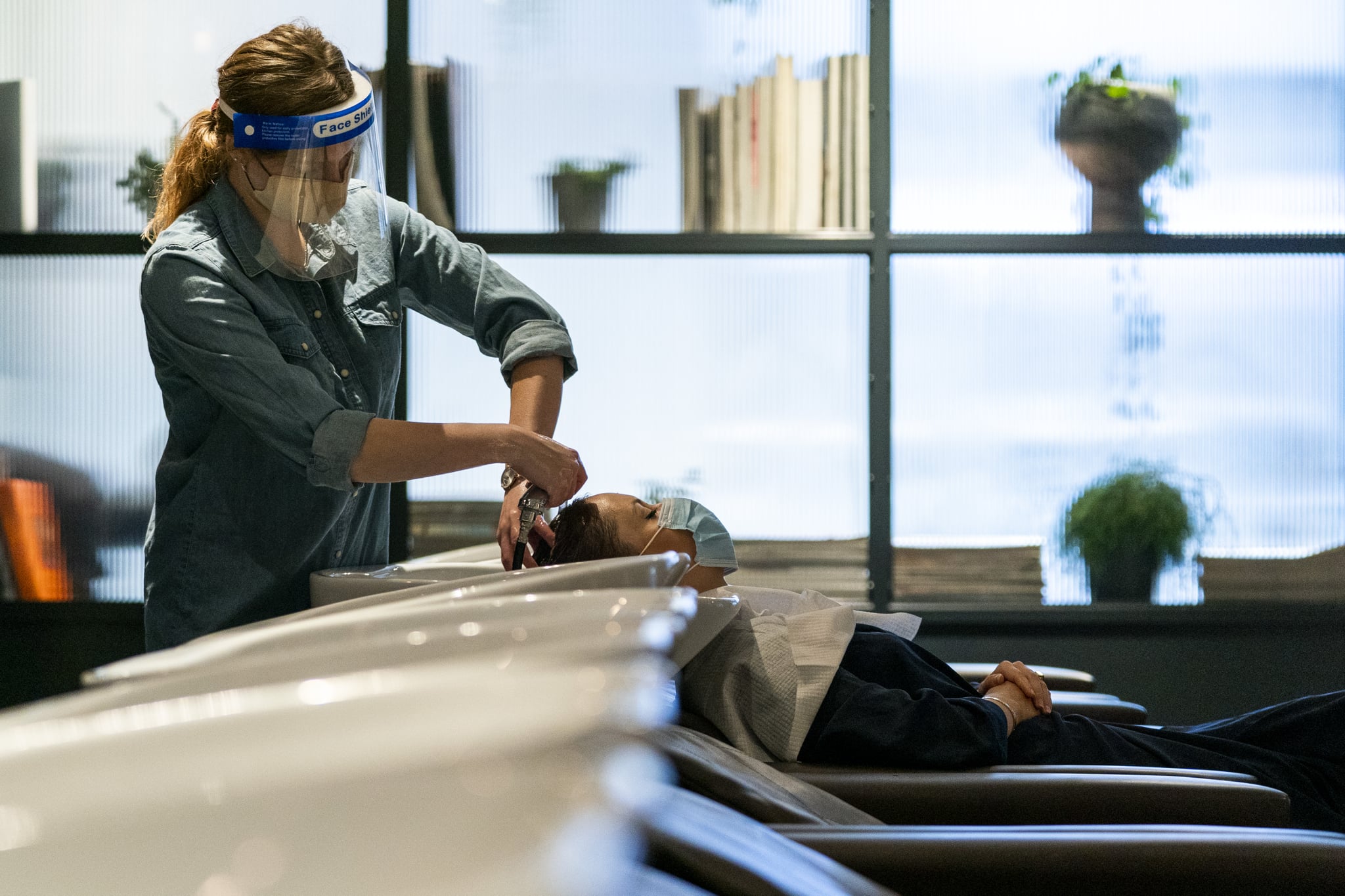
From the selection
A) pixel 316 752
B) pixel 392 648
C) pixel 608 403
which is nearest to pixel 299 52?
pixel 392 648

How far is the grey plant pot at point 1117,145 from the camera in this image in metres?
3.03

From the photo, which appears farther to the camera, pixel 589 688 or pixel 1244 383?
pixel 1244 383

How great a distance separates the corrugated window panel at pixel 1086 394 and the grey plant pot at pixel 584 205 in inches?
31.9

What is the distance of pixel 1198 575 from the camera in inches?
120

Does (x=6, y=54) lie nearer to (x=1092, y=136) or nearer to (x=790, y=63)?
(x=790, y=63)

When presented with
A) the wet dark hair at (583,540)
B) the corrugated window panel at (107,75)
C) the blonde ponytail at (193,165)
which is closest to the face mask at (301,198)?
the blonde ponytail at (193,165)

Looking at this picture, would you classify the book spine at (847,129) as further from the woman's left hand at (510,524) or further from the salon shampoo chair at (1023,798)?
the salon shampoo chair at (1023,798)

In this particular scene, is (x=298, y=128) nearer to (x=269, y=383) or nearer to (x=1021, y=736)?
(x=269, y=383)

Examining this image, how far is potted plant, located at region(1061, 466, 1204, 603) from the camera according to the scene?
3002 millimetres

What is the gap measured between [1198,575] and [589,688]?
312 cm

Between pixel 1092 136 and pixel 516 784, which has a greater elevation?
pixel 1092 136

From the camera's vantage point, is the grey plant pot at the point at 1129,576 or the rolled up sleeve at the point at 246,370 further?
the grey plant pot at the point at 1129,576

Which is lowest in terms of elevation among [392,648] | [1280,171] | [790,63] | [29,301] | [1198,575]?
[1198,575]

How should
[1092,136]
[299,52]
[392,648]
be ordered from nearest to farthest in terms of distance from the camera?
[392,648] < [299,52] < [1092,136]
